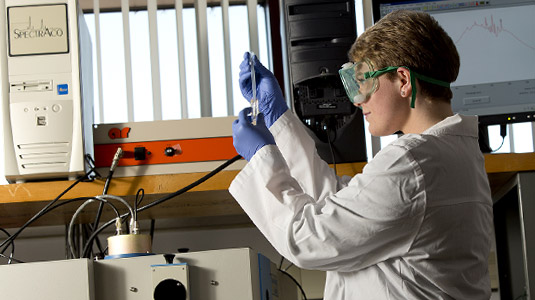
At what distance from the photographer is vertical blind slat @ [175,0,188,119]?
225 centimetres

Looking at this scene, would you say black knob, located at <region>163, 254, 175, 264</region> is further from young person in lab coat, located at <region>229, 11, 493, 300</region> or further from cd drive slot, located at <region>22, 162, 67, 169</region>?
cd drive slot, located at <region>22, 162, 67, 169</region>

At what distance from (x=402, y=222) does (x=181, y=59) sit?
1310 millimetres

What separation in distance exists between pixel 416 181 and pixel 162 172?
0.73 m

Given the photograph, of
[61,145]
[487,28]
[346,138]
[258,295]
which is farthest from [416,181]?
[487,28]

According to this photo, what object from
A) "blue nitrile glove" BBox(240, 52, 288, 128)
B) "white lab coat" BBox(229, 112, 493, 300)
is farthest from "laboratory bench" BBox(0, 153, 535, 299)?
"white lab coat" BBox(229, 112, 493, 300)

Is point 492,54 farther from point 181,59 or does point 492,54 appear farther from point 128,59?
point 128,59

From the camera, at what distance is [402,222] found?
111cm

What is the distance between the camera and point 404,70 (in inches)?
49.8

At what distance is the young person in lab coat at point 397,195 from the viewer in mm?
1123

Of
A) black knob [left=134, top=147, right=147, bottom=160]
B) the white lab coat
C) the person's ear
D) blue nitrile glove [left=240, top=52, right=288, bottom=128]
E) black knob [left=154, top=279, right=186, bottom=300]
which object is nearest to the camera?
the white lab coat

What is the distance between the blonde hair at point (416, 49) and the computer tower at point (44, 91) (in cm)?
70

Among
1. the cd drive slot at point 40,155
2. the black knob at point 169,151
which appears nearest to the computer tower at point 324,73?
the black knob at point 169,151

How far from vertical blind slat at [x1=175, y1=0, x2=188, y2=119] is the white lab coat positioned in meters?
1.05

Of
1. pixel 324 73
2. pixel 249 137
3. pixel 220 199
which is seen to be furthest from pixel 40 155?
pixel 324 73
